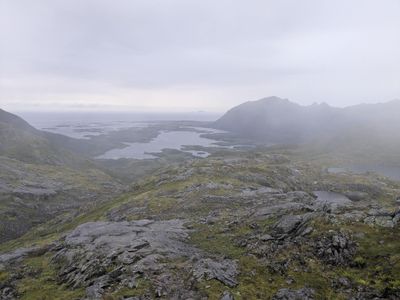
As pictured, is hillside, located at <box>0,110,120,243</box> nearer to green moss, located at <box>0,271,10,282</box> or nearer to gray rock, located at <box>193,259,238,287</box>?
green moss, located at <box>0,271,10,282</box>

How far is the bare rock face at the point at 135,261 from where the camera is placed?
110 feet

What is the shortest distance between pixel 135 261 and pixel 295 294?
17109 mm

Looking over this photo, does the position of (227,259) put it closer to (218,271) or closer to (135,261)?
(218,271)

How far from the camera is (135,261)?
127 ft

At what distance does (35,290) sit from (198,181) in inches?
2400

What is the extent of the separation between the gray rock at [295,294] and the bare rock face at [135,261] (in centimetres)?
423

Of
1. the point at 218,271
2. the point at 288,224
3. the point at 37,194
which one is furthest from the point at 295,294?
the point at 37,194

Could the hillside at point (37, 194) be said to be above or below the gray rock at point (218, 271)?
below

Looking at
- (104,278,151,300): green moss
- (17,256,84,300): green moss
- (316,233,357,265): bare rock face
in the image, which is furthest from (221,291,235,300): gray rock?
(17,256,84,300): green moss

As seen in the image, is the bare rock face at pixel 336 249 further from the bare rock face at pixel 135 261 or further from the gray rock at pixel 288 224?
the bare rock face at pixel 135 261

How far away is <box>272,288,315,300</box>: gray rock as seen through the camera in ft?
100

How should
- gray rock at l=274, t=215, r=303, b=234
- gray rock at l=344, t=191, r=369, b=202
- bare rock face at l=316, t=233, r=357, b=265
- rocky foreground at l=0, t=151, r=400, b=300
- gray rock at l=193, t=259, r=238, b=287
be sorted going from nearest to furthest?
rocky foreground at l=0, t=151, r=400, b=300 < gray rock at l=193, t=259, r=238, b=287 < bare rock face at l=316, t=233, r=357, b=265 < gray rock at l=274, t=215, r=303, b=234 < gray rock at l=344, t=191, r=369, b=202

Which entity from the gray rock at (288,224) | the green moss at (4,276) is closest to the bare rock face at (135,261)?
the green moss at (4,276)

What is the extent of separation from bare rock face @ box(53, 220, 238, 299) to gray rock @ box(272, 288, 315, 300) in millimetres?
4231
